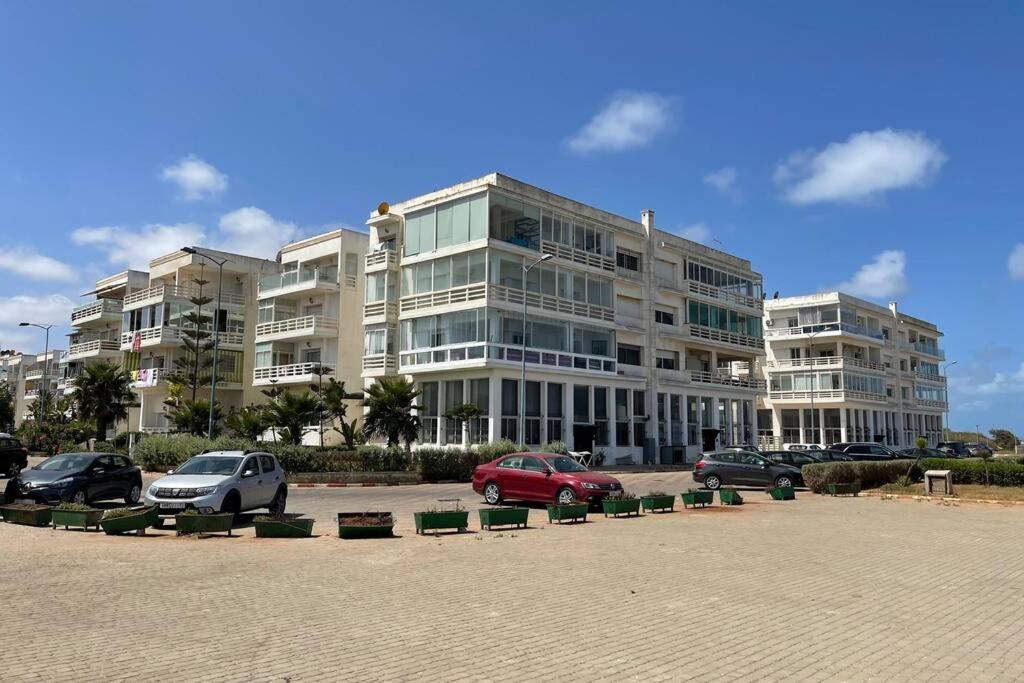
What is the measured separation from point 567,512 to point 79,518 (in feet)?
33.3

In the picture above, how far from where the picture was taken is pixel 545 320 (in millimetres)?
40000

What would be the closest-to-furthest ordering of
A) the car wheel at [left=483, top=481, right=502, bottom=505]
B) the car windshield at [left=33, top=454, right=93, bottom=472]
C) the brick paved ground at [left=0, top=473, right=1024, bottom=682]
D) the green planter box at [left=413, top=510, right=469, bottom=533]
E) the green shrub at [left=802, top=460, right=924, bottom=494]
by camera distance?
the brick paved ground at [left=0, top=473, right=1024, bottom=682] → the green planter box at [left=413, top=510, right=469, bottom=533] → the car windshield at [left=33, top=454, right=93, bottom=472] → the car wheel at [left=483, top=481, right=502, bottom=505] → the green shrub at [left=802, top=460, right=924, bottom=494]

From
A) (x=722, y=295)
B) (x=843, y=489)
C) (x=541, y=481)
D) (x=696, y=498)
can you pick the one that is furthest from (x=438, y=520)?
(x=722, y=295)

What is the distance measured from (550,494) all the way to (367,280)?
87.3 feet

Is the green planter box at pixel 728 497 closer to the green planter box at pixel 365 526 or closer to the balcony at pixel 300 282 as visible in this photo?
the green planter box at pixel 365 526

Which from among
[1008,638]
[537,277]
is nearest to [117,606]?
[1008,638]

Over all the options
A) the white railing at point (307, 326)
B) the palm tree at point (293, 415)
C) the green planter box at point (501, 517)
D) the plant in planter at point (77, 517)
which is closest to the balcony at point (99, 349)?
the white railing at point (307, 326)

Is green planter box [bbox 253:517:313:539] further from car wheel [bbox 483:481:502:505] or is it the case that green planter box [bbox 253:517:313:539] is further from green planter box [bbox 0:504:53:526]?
car wheel [bbox 483:481:502:505]

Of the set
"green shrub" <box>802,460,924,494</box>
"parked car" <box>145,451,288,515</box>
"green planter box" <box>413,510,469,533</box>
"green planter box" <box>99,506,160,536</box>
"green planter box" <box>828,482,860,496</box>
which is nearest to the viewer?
"green planter box" <box>99,506,160,536</box>

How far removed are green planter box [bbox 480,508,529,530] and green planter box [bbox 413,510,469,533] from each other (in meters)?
0.58

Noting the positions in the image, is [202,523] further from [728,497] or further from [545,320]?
[545,320]

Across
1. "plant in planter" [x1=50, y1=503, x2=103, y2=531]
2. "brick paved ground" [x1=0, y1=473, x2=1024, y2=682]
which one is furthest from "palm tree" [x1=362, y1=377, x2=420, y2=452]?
"brick paved ground" [x1=0, y1=473, x2=1024, y2=682]

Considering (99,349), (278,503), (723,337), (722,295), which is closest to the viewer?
(278,503)

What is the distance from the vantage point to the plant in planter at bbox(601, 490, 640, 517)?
60.8 feet
